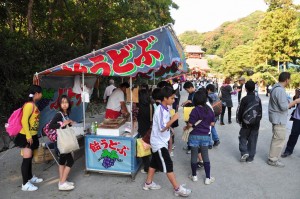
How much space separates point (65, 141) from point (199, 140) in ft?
7.18

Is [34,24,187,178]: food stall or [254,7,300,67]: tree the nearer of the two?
[34,24,187,178]: food stall

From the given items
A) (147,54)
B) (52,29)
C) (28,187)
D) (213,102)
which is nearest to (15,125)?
(28,187)

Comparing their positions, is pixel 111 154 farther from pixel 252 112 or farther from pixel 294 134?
pixel 294 134

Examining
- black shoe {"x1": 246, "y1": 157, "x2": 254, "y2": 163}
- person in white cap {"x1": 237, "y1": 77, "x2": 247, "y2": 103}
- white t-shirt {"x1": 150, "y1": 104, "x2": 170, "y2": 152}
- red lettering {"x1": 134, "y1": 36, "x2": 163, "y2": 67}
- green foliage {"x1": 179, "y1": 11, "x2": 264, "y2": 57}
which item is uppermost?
green foliage {"x1": 179, "y1": 11, "x2": 264, "y2": 57}

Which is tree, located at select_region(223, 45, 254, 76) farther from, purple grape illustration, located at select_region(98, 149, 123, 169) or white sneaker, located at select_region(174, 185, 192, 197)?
white sneaker, located at select_region(174, 185, 192, 197)

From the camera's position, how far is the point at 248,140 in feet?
17.7

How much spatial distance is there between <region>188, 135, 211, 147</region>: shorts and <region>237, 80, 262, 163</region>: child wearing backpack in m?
1.33

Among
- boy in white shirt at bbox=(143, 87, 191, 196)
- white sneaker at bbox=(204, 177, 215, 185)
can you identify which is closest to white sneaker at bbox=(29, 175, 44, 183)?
boy in white shirt at bbox=(143, 87, 191, 196)

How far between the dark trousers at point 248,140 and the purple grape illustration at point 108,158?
2649 mm

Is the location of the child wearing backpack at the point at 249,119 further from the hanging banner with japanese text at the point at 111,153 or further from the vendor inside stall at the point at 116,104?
the vendor inside stall at the point at 116,104

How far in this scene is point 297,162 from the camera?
536cm

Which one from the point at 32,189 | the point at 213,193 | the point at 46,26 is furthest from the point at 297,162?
the point at 46,26

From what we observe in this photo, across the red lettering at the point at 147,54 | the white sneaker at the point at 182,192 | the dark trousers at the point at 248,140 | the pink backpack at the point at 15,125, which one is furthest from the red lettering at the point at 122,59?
the dark trousers at the point at 248,140

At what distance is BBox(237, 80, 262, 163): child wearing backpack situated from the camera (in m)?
5.05
